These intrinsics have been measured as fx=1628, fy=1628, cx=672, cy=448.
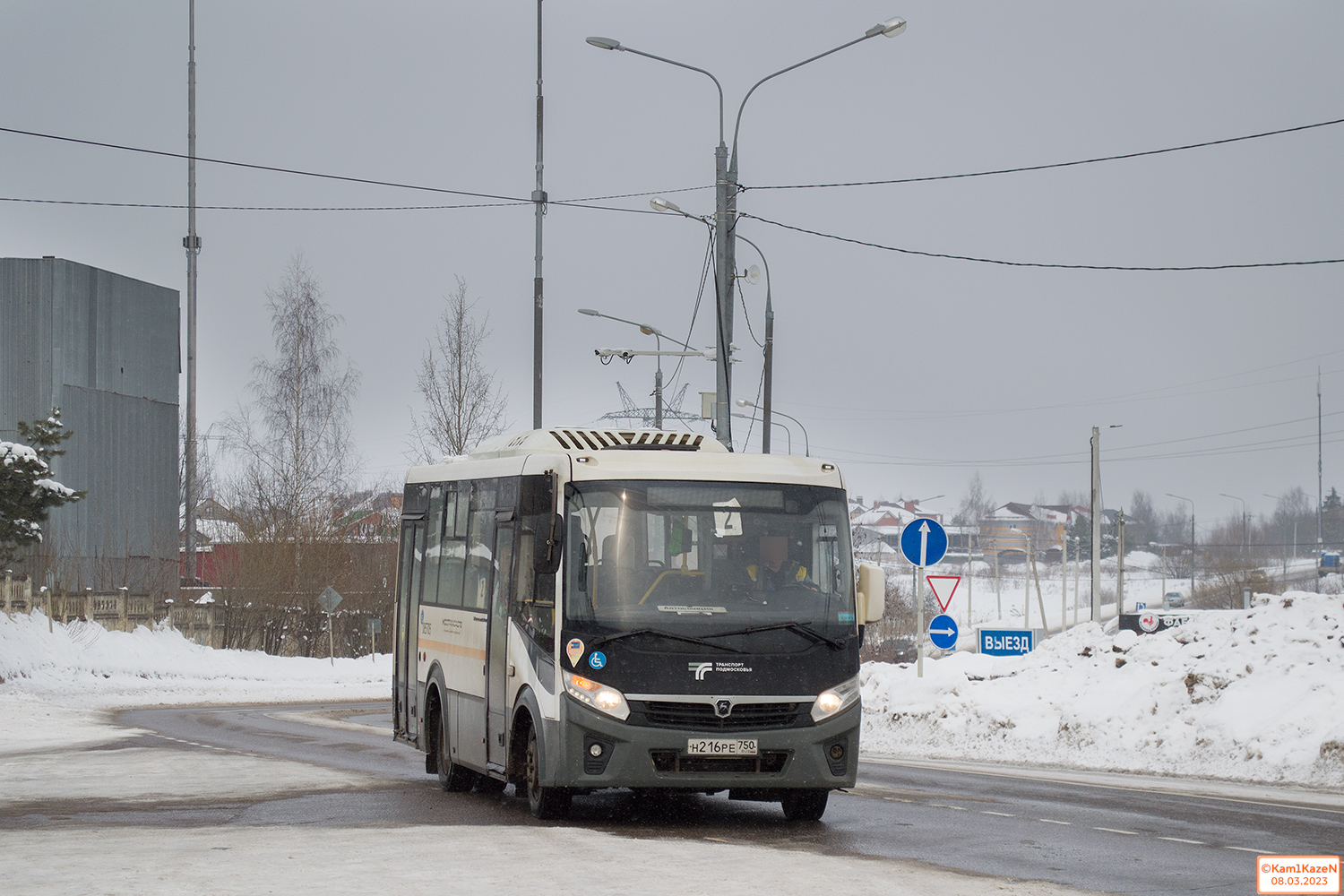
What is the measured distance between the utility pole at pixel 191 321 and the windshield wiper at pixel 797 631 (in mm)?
41161

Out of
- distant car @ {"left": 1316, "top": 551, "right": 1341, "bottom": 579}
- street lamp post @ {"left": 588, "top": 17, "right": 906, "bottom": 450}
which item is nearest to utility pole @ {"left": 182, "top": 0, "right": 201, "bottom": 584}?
street lamp post @ {"left": 588, "top": 17, "right": 906, "bottom": 450}

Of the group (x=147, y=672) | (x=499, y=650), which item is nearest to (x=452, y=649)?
(x=499, y=650)

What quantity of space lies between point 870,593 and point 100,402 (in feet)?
153

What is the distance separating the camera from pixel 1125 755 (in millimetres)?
20797

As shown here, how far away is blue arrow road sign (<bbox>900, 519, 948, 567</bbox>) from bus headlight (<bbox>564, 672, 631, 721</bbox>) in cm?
1144

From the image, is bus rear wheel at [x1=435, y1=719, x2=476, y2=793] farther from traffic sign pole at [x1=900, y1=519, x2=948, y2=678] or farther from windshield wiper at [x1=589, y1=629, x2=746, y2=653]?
traffic sign pole at [x1=900, y1=519, x2=948, y2=678]

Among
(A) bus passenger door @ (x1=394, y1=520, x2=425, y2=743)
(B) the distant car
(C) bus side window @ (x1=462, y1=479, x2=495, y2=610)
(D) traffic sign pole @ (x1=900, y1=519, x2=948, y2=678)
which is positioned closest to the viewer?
(C) bus side window @ (x1=462, y1=479, x2=495, y2=610)

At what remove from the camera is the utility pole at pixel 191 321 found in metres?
53.5

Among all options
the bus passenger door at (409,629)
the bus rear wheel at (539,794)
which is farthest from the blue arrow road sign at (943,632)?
the bus rear wheel at (539,794)

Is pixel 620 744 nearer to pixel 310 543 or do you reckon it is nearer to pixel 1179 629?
pixel 1179 629

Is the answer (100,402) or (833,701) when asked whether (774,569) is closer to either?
(833,701)

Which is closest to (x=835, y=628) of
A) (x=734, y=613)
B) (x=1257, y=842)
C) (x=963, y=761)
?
(x=734, y=613)

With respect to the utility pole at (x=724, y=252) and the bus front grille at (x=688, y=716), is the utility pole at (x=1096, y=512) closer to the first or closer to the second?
the utility pole at (x=724, y=252)

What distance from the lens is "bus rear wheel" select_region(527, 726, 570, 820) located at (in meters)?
12.1
